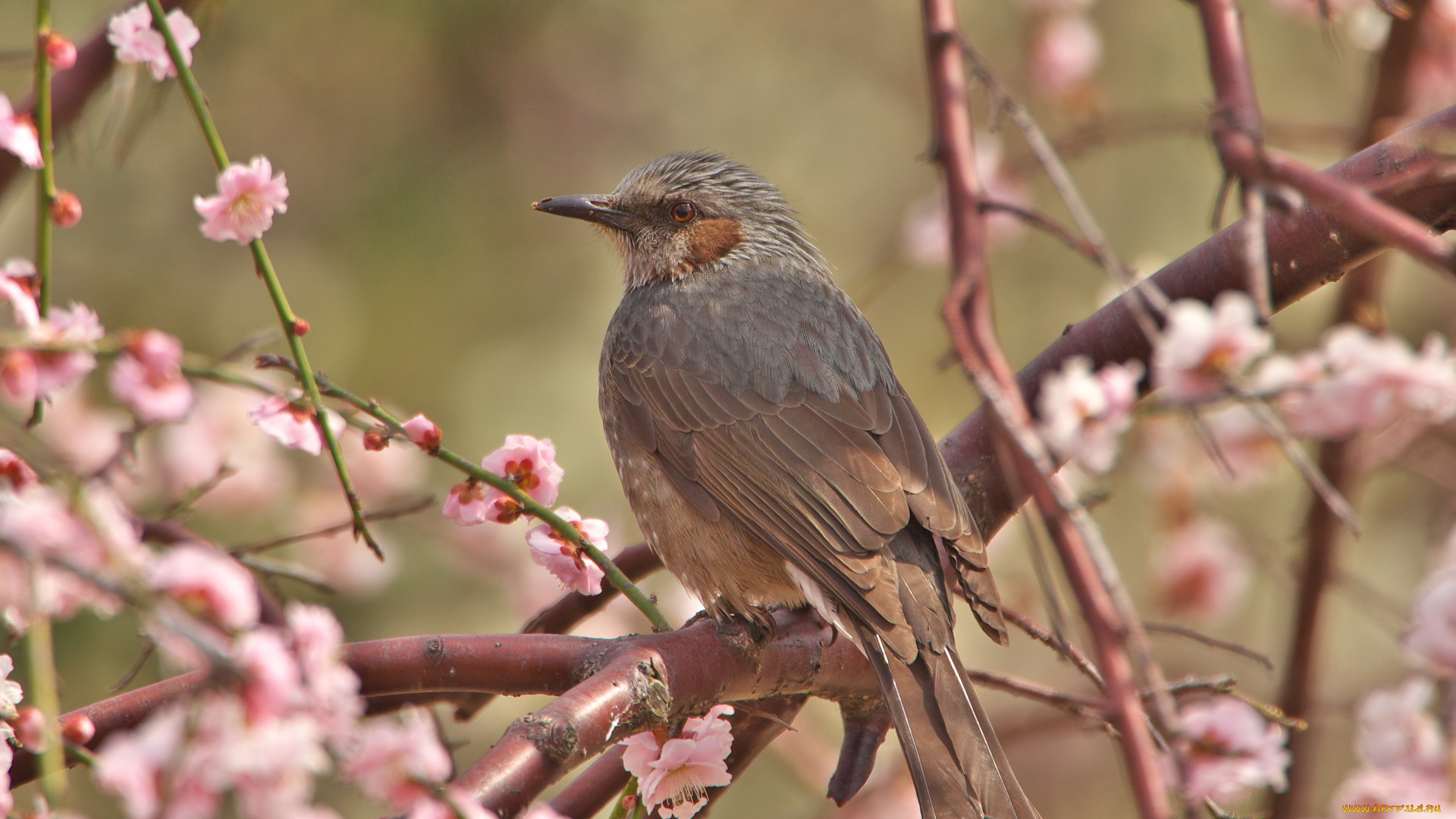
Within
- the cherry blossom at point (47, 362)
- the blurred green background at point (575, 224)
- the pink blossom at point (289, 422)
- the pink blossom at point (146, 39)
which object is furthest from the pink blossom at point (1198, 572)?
the cherry blossom at point (47, 362)

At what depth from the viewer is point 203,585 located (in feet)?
4.00

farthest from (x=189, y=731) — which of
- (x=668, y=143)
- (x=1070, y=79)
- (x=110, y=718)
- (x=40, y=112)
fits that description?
(x=668, y=143)

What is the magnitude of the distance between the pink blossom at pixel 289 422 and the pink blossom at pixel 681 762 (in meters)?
0.73

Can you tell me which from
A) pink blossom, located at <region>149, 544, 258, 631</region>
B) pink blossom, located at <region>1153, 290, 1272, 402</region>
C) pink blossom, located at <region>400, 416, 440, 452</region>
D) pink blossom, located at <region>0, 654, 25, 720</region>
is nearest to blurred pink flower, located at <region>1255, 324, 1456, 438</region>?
pink blossom, located at <region>1153, 290, 1272, 402</region>

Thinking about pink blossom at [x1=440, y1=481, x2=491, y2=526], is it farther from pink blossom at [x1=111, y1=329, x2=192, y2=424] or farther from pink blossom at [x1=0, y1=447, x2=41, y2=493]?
pink blossom at [x1=111, y1=329, x2=192, y2=424]

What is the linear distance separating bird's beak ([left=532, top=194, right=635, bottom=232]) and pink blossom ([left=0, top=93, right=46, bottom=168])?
233cm

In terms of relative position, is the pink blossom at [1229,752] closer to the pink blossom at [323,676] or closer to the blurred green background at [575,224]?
the pink blossom at [323,676]

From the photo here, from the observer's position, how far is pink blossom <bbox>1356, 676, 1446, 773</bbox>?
143 centimetres

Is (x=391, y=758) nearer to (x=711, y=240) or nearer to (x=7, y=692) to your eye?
(x=7, y=692)

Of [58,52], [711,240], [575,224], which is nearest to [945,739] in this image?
[58,52]

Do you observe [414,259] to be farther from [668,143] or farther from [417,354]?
[668,143]

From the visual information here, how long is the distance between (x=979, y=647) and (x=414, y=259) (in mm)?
3640

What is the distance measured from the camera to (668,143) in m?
8.09

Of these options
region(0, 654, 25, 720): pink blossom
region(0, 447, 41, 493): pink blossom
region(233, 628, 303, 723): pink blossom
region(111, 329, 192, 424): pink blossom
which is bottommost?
region(233, 628, 303, 723): pink blossom
